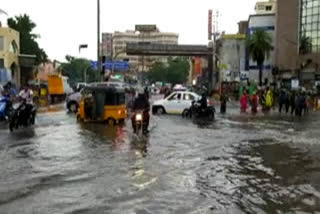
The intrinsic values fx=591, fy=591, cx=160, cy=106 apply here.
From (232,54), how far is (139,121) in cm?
7937

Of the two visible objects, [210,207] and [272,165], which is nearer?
[210,207]

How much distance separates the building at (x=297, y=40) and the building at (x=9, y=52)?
33162 millimetres

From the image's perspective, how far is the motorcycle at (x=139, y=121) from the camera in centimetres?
2117

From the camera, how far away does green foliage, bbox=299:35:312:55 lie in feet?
239

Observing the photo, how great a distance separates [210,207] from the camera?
8859 mm

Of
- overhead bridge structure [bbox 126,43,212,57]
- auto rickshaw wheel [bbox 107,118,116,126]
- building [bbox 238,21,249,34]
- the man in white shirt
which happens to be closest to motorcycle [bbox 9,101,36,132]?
the man in white shirt

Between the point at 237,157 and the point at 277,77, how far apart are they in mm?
63355

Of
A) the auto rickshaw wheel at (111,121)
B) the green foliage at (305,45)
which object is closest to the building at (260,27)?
the green foliage at (305,45)

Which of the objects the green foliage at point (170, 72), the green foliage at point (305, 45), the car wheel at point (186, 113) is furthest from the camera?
the green foliage at point (170, 72)

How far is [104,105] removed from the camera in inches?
1005

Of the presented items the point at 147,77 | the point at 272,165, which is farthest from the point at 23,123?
the point at 147,77

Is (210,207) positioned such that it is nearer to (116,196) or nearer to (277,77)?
(116,196)

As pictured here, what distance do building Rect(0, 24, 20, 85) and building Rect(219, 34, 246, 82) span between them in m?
34.4

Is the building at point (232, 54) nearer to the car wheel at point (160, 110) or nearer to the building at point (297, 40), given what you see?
the building at point (297, 40)
